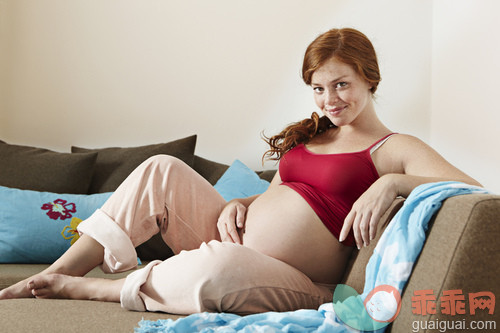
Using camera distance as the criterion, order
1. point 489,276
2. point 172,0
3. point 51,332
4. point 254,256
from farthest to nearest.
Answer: point 172,0
point 254,256
point 51,332
point 489,276

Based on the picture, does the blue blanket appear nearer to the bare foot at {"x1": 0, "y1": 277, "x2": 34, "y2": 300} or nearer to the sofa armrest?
the sofa armrest

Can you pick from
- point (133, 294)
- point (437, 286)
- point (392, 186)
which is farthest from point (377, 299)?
point (133, 294)

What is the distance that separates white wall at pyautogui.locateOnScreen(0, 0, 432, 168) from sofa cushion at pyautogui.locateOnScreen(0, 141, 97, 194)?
540 millimetres

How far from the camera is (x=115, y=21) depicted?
125 inches

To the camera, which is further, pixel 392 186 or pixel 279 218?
pixel 279 218

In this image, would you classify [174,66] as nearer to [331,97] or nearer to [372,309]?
[331,97]

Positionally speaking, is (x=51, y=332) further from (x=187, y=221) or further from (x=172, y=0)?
(x=172, y=0)

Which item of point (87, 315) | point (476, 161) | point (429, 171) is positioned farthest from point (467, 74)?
point (87, 315)

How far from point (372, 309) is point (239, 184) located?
4.64 ft

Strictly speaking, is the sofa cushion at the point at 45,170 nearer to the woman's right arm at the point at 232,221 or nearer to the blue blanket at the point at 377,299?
the woman's right arm at the point at 232,221

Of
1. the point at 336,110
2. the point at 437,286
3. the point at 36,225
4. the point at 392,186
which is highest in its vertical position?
the point at 336,110

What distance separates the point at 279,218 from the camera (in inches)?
62.1

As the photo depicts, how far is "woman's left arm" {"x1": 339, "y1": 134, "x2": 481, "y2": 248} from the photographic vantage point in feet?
4.22

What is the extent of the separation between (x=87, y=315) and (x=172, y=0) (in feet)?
7.54
